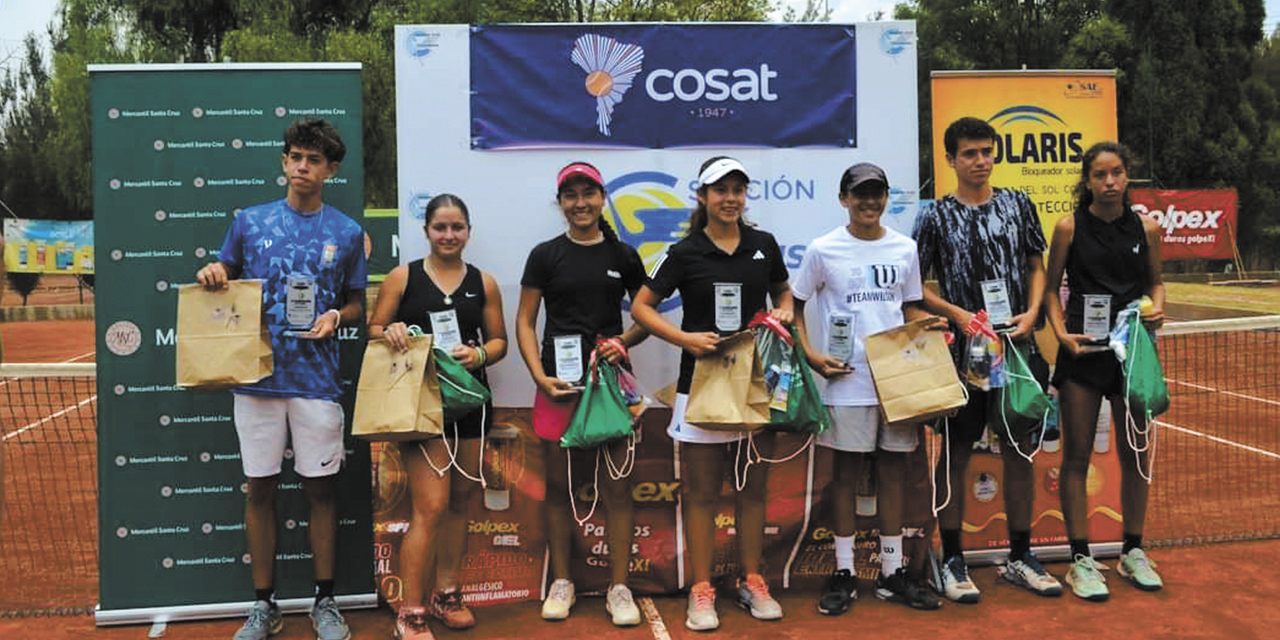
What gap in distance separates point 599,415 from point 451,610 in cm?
108

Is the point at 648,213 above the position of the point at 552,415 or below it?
above

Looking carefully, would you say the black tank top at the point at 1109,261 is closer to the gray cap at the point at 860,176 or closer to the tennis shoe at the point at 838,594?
the gray cap at the point at 860,176

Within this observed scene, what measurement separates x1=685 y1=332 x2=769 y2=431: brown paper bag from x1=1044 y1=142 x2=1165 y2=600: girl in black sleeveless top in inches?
A: 57.7

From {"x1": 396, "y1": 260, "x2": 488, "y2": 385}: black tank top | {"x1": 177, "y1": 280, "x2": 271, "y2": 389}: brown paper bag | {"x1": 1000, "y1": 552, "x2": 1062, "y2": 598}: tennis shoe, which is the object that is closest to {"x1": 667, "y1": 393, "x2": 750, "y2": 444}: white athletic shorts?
{"x1": 396, "y1": 260, "x2": 488, "y2": 385}: black tank top

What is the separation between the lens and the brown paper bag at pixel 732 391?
3979 millimetres

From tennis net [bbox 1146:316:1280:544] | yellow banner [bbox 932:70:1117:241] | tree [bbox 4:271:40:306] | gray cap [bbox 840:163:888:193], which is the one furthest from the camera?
tree [bbox 4:271:40:306]

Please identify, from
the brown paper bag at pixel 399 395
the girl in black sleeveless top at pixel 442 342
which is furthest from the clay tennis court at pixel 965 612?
the brown paper bag at pixel 399 395

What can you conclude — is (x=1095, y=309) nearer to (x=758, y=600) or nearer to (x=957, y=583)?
(x=957, y=583)

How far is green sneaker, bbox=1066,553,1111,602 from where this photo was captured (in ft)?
14.5

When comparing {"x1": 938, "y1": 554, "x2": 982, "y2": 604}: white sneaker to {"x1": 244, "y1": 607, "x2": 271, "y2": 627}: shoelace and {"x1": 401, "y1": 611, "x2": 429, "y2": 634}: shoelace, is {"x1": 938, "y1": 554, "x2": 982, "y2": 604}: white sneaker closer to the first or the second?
{"x1": 401, "y1": 611, "x2": 429, "y2": 634}: shoelace

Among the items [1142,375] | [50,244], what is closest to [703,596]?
[1142,375]

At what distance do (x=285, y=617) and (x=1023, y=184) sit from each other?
4152mm

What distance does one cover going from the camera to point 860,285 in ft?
14.0

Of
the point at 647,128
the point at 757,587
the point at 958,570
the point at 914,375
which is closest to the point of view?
the point at 914,375
